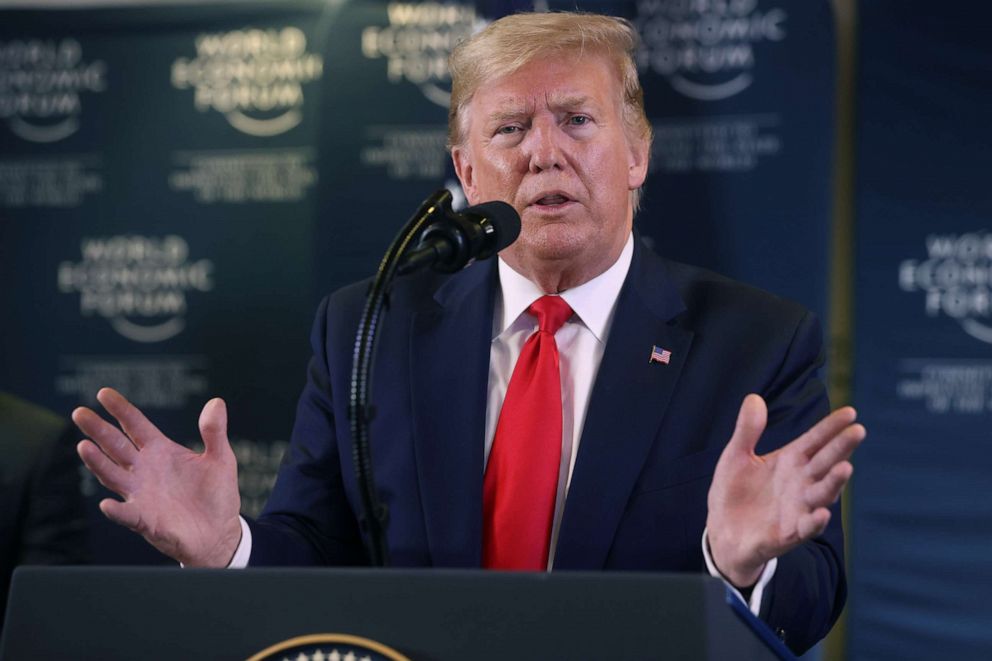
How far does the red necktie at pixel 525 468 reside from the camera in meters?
1.90

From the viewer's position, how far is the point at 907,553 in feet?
10.9

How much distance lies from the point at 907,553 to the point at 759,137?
1150mm

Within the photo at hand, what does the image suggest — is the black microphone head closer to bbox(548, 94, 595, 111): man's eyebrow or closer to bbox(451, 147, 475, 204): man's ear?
bbox(548, 94, 595, 111): man's eyebrow

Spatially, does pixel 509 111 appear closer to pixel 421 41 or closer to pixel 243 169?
pixel 421 41

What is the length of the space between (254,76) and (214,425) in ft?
8.98

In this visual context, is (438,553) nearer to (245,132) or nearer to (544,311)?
(544,311)

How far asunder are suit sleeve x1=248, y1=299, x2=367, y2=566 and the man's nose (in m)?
0.45

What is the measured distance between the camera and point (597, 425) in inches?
75.2

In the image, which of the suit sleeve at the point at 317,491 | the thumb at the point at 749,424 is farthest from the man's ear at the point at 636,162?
the thumb at the point at 749,424

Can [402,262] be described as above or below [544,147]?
below

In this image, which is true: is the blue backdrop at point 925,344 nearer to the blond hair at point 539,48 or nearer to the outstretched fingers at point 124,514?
the blond hair at point 539,48

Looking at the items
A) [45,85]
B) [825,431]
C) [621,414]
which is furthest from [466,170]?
[45,85]

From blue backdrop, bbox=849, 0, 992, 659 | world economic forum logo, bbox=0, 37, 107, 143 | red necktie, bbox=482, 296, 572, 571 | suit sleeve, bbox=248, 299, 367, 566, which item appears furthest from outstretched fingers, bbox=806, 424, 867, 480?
world economic forum logo, bbox=0, 37, 107, 143

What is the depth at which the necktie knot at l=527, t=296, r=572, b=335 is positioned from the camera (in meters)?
2.07
